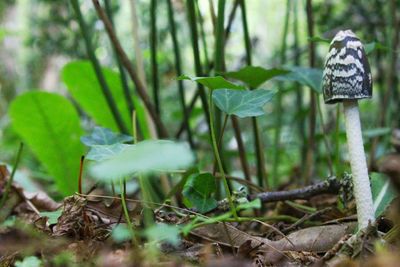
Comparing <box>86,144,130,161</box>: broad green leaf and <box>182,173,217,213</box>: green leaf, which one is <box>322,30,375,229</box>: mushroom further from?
<box>86,144,130,161</box>: broad green leaf

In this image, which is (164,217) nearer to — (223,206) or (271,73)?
(223,206)

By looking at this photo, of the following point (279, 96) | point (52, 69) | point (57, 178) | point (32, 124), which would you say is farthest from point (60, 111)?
point (52, 69)

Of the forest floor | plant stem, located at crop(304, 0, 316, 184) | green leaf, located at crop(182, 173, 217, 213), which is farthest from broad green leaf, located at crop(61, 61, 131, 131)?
green leaf, located at crop(182, 173, 217, 213)

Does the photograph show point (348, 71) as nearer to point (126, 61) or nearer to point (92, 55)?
point (126, 61)

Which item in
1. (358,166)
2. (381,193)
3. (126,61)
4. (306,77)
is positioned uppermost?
(126,61)

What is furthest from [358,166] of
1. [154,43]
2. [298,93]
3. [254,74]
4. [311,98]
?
[298,93]

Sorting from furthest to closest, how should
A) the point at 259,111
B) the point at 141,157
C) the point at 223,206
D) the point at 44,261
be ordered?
the point at 223,206
the point at 259,111
the point at 44,261
the point at 141,157
